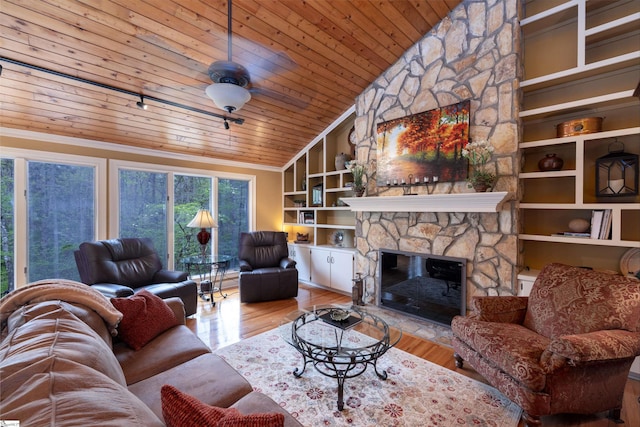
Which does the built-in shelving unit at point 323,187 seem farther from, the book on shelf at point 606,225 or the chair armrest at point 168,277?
the book on shelf at point 606,225

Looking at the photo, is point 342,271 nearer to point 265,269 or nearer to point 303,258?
point 303,258

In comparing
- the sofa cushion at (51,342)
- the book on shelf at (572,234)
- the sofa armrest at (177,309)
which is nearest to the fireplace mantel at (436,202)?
the book on shelf at (572,234)

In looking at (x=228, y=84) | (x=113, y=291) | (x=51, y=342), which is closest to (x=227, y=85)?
(x=228, y=84)

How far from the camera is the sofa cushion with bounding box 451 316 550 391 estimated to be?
1670 millimetres

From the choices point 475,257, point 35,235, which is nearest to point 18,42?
point 35,235

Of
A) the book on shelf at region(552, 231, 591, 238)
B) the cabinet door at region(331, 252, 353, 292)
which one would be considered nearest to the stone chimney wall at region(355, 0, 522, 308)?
the book on shelf at region(552, 231, 591, 238)

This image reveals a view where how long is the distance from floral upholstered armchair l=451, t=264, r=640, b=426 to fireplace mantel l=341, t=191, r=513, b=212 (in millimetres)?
778

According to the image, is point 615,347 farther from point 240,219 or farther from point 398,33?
point 240,219

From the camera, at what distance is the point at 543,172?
2.74 metres

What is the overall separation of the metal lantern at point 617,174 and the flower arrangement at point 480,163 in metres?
0.86

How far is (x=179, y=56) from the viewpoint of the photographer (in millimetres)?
2822

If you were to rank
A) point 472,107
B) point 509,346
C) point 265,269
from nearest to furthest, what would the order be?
Result: point 509,346 → point 472,107 → point 265,269

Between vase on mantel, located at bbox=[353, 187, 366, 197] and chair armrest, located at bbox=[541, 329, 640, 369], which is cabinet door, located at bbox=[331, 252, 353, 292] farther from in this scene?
chair armrest, located at bbox=[541, 329, 640, 369]

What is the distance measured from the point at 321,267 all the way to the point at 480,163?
3.03 meters
